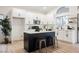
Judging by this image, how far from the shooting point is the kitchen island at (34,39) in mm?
2461

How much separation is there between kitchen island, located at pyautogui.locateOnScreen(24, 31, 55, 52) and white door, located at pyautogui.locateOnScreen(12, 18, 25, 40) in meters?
0.11

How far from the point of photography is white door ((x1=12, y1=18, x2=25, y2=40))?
8.00ft

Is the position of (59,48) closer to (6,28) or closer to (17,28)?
(17,28)

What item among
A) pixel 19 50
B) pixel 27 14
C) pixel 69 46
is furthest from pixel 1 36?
pixel 69 46

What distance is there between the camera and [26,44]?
246 cm

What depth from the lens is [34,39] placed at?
2.49m

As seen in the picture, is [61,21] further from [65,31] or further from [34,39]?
[34,39]

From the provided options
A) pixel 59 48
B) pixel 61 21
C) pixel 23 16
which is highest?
pixel 23 16

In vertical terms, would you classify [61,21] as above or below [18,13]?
below

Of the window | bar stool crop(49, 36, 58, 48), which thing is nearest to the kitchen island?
bar stool crop(49, 36, 58, 48)

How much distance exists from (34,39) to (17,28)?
43 cm

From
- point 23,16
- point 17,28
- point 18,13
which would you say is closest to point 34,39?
point 17,28

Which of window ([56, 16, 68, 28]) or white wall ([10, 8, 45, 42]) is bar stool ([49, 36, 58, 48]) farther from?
white wall ([10, 8, 45, 42])

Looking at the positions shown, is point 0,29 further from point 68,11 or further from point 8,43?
point 68,11
